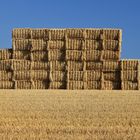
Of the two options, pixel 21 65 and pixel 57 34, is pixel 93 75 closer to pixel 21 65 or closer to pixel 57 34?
pixel 57 34

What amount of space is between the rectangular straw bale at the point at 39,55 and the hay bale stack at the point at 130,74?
340cm

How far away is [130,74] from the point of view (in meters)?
26.0

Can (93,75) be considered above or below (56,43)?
below

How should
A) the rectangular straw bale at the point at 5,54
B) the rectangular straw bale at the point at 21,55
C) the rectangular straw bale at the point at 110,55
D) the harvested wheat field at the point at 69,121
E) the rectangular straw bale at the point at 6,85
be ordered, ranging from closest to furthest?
the harvested wheat field at the point at 69,121
the rectangular straw bale at the point at 110,55
the rectangular straw bale at the point at 6,85
the rectangular straw bale at the point at 21,55
the rectangular straw bale at the point at 5,54

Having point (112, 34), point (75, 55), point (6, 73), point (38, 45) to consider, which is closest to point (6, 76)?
point (6, 73)

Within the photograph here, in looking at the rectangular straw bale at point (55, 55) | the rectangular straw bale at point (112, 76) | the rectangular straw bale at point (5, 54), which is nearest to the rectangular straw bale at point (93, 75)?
the rectangular straw bale at point (112, 76)

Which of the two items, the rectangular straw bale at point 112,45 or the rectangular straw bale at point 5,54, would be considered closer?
the rectangular straw bale at point 112,45

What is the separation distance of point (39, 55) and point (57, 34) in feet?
4.08

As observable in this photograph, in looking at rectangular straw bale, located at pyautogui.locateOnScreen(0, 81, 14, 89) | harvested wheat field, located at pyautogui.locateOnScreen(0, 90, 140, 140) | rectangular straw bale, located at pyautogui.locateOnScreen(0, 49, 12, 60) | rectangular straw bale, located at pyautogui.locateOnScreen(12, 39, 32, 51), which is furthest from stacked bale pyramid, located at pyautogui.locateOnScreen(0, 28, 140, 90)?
harvested wheat field, located at pyautogui.locateOnScreen(0, 90, 140, 140)

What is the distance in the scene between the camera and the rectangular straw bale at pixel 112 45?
25703 mm

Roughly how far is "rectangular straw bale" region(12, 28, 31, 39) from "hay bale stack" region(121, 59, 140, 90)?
439cm

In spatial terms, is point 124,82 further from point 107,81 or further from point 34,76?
point 34,76

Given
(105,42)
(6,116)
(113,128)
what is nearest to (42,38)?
(105,42)

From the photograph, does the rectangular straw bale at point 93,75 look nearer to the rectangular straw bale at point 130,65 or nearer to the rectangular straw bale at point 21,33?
the rectangular straw bale at point 130,65
